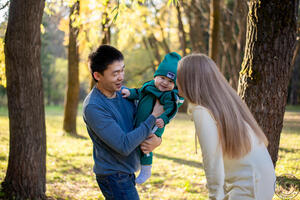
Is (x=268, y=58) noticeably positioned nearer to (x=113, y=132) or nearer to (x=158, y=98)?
(x=158, y=98)

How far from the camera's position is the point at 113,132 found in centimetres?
236

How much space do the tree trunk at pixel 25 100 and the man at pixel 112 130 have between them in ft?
7.28

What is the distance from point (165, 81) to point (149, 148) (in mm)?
759

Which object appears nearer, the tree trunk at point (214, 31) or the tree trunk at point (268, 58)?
the tree trunk at point (268, 58)

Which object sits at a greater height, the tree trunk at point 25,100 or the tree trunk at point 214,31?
the tree trunk at point 214,31

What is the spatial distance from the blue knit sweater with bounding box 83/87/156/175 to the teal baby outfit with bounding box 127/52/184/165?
0.48 feet

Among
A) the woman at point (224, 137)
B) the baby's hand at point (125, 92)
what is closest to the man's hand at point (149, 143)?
the baby's hand at point (125, 92)

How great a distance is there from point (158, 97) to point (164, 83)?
0.62ft

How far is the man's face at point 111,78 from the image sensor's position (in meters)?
2.58

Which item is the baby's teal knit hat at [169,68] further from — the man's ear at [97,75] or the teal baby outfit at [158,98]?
the man's ear at [97,75]

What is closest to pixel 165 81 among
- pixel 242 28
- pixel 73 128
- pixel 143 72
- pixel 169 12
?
pixel 73 128

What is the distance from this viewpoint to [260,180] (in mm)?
2150

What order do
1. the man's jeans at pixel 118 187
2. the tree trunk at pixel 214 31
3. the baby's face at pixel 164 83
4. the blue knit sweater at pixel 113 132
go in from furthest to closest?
the tree trunk at pixel 214 31 < the baby's face at pixel 164 83 < the man's jeans at pixel 118 187 < the blue knit sweater at pixel 113 132

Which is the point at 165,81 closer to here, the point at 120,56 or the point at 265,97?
the point at 120,56
